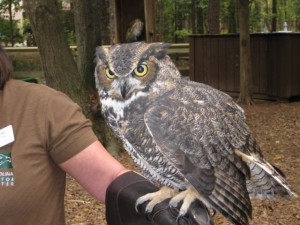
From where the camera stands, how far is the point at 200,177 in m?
2.03

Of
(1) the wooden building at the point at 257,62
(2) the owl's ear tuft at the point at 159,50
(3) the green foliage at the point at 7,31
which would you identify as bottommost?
(1) the wooden building at the point at 257,62

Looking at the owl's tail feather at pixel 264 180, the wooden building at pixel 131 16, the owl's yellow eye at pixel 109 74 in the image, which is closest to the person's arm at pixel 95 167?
the owl's yellow eye at pixel 109 74

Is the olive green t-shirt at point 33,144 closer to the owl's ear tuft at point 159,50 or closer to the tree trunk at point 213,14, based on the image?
the owl's ear tuft at point 159,50

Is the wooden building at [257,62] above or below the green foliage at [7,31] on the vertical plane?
below

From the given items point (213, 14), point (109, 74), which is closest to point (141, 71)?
point (109, 74)

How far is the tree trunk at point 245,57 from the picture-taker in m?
10.3

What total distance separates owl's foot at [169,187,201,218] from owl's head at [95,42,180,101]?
0.43m

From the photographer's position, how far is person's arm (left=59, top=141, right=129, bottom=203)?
1.76 meters

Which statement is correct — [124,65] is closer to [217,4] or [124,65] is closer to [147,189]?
[147,189]

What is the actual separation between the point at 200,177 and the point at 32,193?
2.25ft

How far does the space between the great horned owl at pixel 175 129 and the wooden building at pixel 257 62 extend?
924 centimetres

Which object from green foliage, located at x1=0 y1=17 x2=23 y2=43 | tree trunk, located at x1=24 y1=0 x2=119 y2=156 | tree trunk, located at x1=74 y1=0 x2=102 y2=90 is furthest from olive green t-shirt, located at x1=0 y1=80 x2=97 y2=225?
green foliage, located at x1=0 y1=17 x2=23 y2=43

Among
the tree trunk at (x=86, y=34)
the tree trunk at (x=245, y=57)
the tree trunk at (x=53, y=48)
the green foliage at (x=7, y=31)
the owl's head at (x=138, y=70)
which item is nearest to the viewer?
the owl's head at (x=138, y=70)

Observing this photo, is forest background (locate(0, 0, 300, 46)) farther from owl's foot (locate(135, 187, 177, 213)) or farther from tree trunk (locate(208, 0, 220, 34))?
owl's foot (locate(135, 187, 177, 213))
